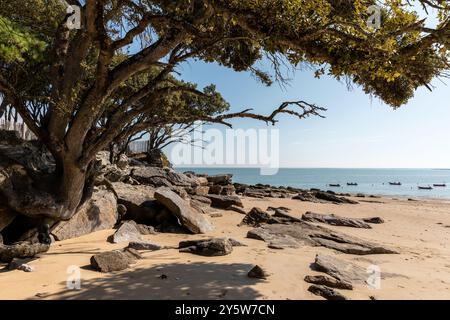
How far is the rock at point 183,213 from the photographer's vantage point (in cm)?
981

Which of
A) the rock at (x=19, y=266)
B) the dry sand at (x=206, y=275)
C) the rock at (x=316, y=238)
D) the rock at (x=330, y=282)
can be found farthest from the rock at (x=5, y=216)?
the rock at (x=330, y=282)

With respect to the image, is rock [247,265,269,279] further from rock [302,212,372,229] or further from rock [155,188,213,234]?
rock [302,212,372,229]

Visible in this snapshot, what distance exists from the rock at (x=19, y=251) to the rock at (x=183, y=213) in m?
3.95

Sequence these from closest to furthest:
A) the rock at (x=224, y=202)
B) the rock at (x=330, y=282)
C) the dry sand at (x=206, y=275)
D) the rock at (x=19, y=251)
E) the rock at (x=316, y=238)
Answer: the dry sand at (x=206, y=275) → the rock at (x=330, y=282) → the rock at (x=19, y=251) → the rock at (x=316, y=238) → the rock at (x=224, y=202)

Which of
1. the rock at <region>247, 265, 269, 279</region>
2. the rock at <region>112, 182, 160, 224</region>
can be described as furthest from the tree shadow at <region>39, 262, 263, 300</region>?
the rock at <region>112, 182, 160, 224</region>

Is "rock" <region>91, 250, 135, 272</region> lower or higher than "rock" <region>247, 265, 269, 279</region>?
higher

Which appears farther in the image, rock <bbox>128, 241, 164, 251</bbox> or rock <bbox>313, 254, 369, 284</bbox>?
rock <bbox>128, 241, 164, 251</bbox>

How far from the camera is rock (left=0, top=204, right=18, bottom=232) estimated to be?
7.19m

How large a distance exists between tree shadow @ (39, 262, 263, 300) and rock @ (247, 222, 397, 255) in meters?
3.11

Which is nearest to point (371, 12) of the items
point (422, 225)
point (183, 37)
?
point (183, 37)

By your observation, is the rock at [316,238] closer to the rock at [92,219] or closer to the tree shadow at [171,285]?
the tree shadow at [171,285]

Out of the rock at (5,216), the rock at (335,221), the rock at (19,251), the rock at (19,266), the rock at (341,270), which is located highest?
the rock at (5,216)
